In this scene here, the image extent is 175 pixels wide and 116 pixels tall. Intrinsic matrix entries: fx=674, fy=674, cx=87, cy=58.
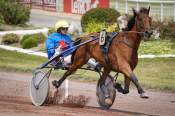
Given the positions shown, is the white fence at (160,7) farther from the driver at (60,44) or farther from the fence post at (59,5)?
the driver at (60,44)

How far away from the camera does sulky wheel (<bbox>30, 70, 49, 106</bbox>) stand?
13.3 metres

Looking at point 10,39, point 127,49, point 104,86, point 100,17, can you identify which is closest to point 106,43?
point 127,49

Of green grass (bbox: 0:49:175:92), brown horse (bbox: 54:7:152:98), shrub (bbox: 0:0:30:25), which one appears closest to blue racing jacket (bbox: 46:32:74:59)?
brown horse (bbox: 54:7:152:98)

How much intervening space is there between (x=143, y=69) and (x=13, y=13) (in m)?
17.0

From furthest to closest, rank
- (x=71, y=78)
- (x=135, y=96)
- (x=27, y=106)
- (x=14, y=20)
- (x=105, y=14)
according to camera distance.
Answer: (x=14, y=20) → (x=105, y=14) → (x=71, y=78) → (x=135, y=96) → (x=27, y=106)

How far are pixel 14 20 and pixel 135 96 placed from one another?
2128cm

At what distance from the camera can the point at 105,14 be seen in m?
29.0

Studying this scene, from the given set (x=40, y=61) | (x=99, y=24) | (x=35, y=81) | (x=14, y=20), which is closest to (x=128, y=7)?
(x=14, y=20)

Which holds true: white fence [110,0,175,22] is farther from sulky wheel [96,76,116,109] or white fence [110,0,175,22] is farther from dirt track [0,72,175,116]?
sulky wheel [96,76,116,109]

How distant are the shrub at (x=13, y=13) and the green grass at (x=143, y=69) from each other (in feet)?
36.4

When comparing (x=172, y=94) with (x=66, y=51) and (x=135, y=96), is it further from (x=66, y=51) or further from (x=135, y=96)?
(x=66, y=51)

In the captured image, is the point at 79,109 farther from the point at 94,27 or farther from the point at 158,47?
the point at 94,27

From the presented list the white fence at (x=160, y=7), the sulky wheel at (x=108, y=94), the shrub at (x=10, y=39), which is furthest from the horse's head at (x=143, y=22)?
the white fence at (x=160, y=7)

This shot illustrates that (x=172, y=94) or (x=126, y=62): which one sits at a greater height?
(x=126, y=62)
